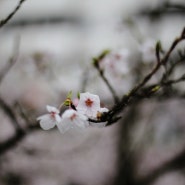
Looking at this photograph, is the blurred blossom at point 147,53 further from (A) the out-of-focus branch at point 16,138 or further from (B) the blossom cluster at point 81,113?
(B) the blossom cluster at point 81,113

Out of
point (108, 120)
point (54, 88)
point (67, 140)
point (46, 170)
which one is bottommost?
point (67, 140)

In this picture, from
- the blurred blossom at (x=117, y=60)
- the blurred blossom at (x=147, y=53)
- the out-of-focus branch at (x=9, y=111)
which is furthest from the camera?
the blurred blossom at (x=147, y=53)

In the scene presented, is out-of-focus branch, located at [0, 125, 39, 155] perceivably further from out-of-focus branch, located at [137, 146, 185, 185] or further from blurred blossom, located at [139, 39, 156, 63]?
out-of-focus branch, located at [137, 146, 185, 185]

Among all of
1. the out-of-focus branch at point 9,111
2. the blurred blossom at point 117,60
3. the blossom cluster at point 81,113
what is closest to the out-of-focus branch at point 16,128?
the out-of-focus branch at point 9,111

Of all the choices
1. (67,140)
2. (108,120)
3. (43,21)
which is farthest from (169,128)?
(108,120)

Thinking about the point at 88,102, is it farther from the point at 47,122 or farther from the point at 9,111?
the point at 9,111

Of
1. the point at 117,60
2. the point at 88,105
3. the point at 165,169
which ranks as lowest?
the point at 165,169

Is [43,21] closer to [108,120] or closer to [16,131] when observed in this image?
[16,131]

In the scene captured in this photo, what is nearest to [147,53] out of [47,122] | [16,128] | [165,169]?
[16,128]
